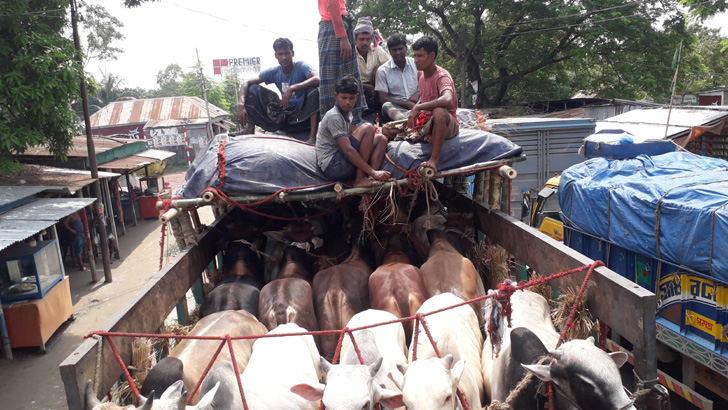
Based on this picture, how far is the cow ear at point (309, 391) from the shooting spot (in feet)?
8.54

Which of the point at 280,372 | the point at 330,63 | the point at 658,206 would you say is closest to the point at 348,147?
the point at 330,63

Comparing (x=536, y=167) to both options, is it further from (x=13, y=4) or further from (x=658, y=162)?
(x=13, y=4)

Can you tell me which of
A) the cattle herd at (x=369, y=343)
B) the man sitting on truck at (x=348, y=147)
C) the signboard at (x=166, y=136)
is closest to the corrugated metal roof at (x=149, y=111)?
the signboard at (x=166, y=136)

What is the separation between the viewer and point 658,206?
5426 millimetres

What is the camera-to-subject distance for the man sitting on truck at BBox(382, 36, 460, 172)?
427 centimetres

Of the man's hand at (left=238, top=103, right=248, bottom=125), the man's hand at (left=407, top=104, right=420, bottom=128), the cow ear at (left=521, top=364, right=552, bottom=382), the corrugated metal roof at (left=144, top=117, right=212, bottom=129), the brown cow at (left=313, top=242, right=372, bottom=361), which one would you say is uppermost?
the man's hand at (left=238, top=103, right=248, bottom=125)

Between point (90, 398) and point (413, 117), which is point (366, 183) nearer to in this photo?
point (413, 117)

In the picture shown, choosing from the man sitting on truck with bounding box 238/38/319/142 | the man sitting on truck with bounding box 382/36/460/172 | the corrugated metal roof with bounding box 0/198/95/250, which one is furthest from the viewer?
the corrugated metal roof with bounding box 0/198/95/250

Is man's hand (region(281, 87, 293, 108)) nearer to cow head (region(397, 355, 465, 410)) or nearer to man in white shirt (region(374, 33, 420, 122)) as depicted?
man in white shirt (region(374, 33, 420, 122))

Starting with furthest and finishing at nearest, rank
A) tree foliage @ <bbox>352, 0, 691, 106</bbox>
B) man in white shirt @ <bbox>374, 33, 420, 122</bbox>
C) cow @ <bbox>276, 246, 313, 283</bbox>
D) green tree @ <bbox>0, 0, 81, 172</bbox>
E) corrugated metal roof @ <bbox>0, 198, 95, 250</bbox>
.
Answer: tree foliage @ <bbox>352, 0, 691, 106</bbox> → green tree @ <bbox>0, 0, 81, 172</bbox> → corrugated metal roof @ <bbox>0, 198, 95, 250</bbox> → man in white shirt @ <bbox>374, 33, 420, 122</bbox> → cow @ <bbox>276, 246, 313, 283</bbox>

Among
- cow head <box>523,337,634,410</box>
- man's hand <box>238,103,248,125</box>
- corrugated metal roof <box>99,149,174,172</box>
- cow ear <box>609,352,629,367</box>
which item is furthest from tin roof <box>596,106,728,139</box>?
corrugated metal roof <box>99,149,174,172</box>

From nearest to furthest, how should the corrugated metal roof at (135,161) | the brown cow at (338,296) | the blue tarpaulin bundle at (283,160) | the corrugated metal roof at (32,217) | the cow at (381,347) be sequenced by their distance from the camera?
1. the cow at (381,347)
2. the brown cow at (338,296)
3. the blue tarpaulin bundle at (283,160)
4. the corrugated metal roof at (32,217)
5. the corrugated metal roof at (135,161)

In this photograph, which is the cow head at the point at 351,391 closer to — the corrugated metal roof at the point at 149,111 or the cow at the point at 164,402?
the cow at the point at 164,402

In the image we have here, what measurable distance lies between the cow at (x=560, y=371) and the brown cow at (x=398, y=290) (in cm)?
76
